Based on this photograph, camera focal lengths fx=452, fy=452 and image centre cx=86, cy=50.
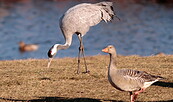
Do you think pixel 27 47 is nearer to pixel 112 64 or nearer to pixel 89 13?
pixel 89 13

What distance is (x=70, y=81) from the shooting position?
1176 cm

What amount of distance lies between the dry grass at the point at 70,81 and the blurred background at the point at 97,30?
977cm

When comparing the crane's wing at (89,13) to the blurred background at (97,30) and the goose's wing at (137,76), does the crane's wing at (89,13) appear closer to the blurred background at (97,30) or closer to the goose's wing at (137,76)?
the goose's wing at (137,76)

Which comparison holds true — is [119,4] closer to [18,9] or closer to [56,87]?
[18,9]

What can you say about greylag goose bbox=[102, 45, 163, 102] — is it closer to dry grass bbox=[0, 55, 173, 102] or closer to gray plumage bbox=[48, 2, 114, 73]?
dry grass bbox=[0, 55, 173, 102]

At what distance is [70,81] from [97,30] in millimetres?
31147

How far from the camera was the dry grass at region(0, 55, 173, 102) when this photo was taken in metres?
10.1

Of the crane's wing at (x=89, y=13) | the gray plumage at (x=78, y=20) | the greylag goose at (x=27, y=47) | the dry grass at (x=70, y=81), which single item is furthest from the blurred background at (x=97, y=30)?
the gray plumage at (x=78, y=20)

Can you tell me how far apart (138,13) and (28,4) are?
17.8 metres

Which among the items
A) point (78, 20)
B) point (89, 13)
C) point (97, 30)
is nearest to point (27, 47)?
point (97, 30)

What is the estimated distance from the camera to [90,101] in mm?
9672

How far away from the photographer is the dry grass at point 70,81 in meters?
10.1

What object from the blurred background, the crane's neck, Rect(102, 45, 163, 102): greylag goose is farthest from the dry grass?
the blurred background

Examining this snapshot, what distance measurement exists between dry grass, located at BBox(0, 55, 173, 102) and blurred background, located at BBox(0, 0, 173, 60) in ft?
32.0
